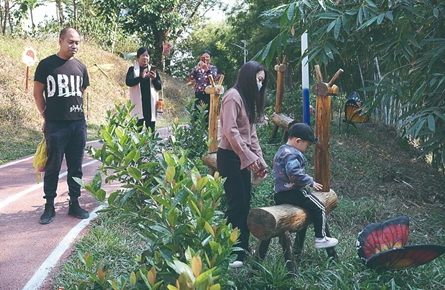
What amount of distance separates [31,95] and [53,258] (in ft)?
30.9

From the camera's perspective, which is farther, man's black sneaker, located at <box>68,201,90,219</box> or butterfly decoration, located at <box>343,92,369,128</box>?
butterfly decoration, located at <box>343,92,369,128</box>

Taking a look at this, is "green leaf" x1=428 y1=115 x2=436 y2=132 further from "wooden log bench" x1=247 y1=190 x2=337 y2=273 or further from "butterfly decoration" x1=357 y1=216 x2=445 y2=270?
"wooden log bench" x1=247 y1=190 x2=337 y2=273

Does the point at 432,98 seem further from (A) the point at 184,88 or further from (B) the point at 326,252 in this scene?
(A) the point at 184,88

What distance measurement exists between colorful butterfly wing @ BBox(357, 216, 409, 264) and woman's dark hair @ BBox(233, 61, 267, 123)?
132 centimetres

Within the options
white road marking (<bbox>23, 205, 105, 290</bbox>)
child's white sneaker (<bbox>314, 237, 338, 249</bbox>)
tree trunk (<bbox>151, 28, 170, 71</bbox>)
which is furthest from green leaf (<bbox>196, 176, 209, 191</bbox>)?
tree trunk (<bbox>151, 28, 170, 71</bbox>)

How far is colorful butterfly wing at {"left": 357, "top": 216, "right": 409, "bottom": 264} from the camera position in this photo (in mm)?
3795

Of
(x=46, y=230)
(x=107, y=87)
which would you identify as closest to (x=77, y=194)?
(x=46, y=230)

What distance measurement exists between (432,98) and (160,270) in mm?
3441

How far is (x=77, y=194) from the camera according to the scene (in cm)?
470

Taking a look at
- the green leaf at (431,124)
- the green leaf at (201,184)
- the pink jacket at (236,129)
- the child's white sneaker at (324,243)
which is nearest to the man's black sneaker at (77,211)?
the pink jacket at (236,129)

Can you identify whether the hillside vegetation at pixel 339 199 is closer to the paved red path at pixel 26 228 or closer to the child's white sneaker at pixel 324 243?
the child's white sneaker at pixel 324 243

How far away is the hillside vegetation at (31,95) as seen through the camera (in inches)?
390

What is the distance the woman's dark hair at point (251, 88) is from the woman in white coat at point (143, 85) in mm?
2483

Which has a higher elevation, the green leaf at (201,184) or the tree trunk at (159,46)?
the tree trunk at (159,46)
